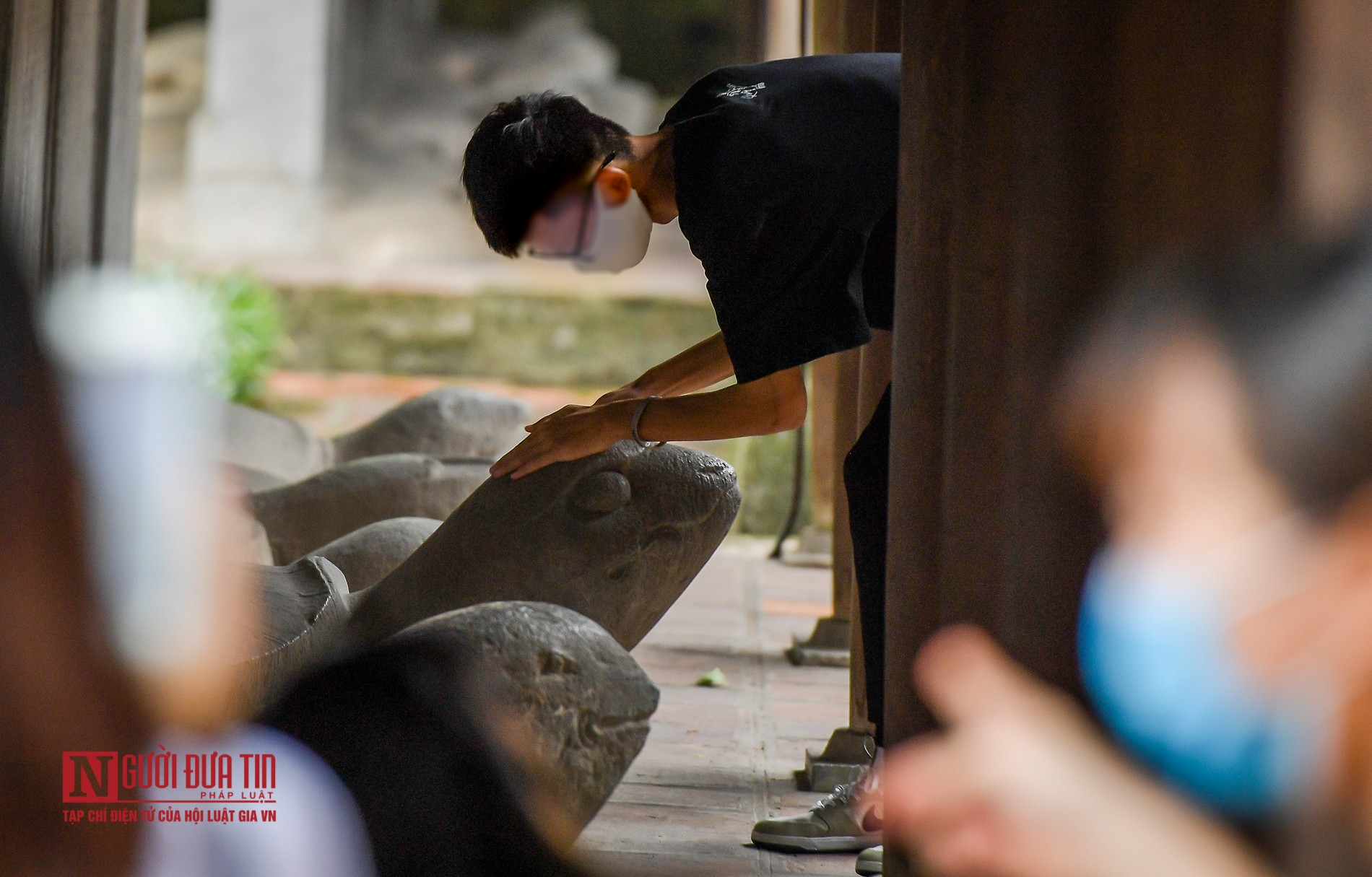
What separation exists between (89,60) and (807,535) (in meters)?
3.21

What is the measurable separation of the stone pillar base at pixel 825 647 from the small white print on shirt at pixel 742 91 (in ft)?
6.19

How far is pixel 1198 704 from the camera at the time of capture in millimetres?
1168

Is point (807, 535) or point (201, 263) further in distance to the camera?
point (201, 263)

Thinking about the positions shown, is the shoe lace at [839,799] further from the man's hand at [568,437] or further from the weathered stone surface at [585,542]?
the man's hand at [568,437]

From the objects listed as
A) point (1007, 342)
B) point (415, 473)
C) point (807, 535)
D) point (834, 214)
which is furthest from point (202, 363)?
point (1007, 342)

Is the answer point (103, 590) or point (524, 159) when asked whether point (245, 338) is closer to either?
point (524, 159)

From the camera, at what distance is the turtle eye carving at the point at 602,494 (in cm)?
272

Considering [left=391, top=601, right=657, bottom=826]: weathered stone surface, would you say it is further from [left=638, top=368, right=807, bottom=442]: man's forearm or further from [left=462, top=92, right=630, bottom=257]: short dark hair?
[left=462, top=92, right=630, bottom=257]: short dark hair

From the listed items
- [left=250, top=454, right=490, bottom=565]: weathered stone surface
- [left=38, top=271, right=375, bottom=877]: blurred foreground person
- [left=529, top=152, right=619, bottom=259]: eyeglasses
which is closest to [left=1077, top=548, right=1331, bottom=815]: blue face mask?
[left=38, top=271, right=375, bottom=877]: blurred foreground person

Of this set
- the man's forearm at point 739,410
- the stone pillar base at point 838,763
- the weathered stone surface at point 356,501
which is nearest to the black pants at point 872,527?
the man's forearm at point 739,410

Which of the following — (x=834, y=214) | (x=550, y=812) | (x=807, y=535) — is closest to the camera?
(x=550, y=812)

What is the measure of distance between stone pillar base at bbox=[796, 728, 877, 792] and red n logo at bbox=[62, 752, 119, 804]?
194cm

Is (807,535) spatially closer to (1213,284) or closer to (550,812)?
(550,812)

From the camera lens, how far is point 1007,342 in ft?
5.10
